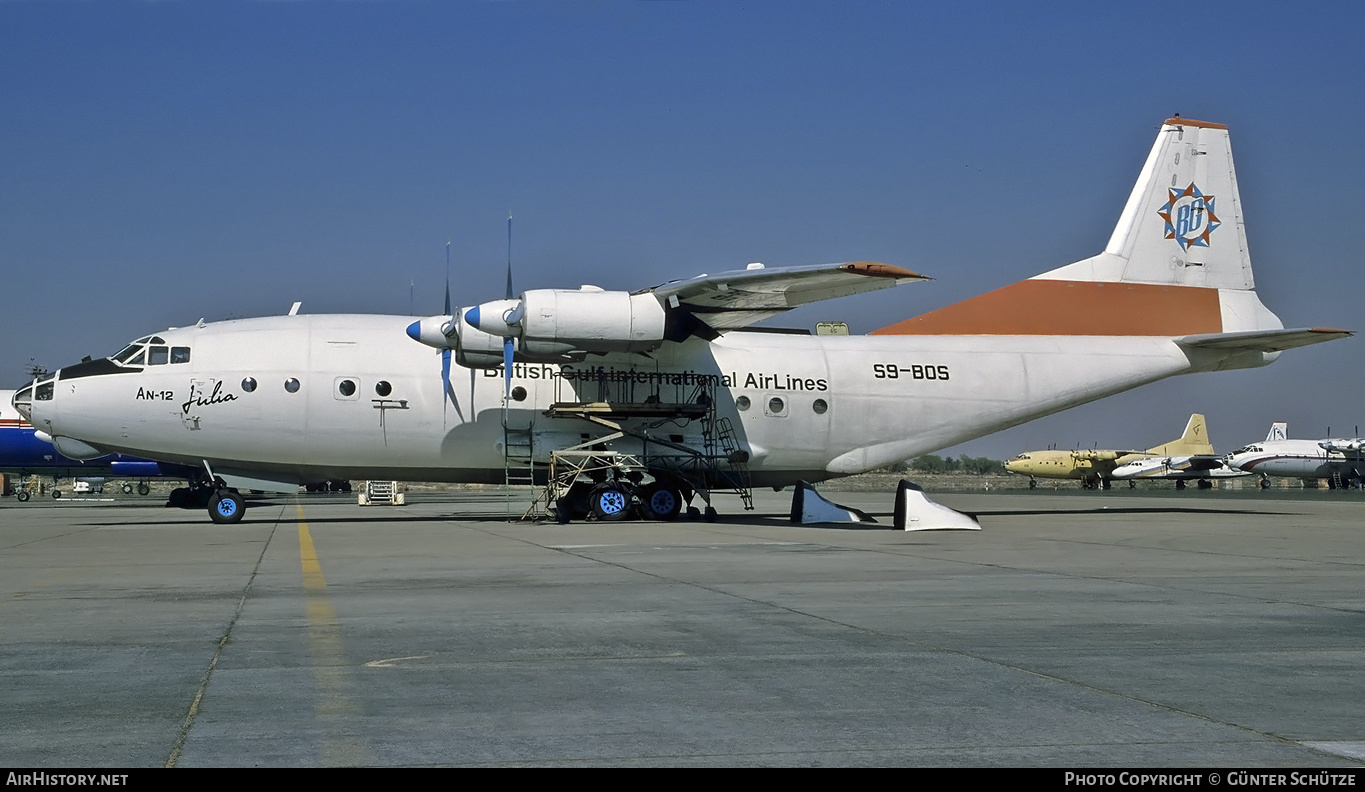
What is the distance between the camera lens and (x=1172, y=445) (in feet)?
293

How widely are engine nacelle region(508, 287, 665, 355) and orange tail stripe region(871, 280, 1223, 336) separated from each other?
6978 millimetres

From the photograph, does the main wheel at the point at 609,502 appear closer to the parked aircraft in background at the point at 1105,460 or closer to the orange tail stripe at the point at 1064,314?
the orange tail stripe at the point at 1064,314

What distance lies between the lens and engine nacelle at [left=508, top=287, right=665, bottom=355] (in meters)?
22.1

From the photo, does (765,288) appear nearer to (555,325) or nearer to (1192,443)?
(555,325)

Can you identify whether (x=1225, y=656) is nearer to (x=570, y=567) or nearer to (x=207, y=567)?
(x=570, y=567)

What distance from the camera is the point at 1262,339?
25.6m

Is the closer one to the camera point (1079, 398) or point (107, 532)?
point (107, 532)

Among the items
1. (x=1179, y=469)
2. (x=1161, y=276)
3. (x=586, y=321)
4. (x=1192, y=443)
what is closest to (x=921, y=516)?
(x=586, y=321)

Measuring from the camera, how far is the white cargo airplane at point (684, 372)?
75.4 feet

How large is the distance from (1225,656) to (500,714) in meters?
4.29

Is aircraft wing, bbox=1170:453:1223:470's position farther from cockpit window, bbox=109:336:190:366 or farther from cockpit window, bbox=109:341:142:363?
cockpit window, bbox=109:341:142:363

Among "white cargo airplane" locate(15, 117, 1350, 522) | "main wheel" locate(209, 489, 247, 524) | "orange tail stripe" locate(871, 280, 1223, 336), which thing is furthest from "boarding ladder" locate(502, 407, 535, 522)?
"orange tail stripe" locate(871, 280, 1223, 336)

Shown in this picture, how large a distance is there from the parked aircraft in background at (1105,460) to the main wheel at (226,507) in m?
70.5

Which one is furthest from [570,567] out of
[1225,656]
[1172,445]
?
[1172,445]
